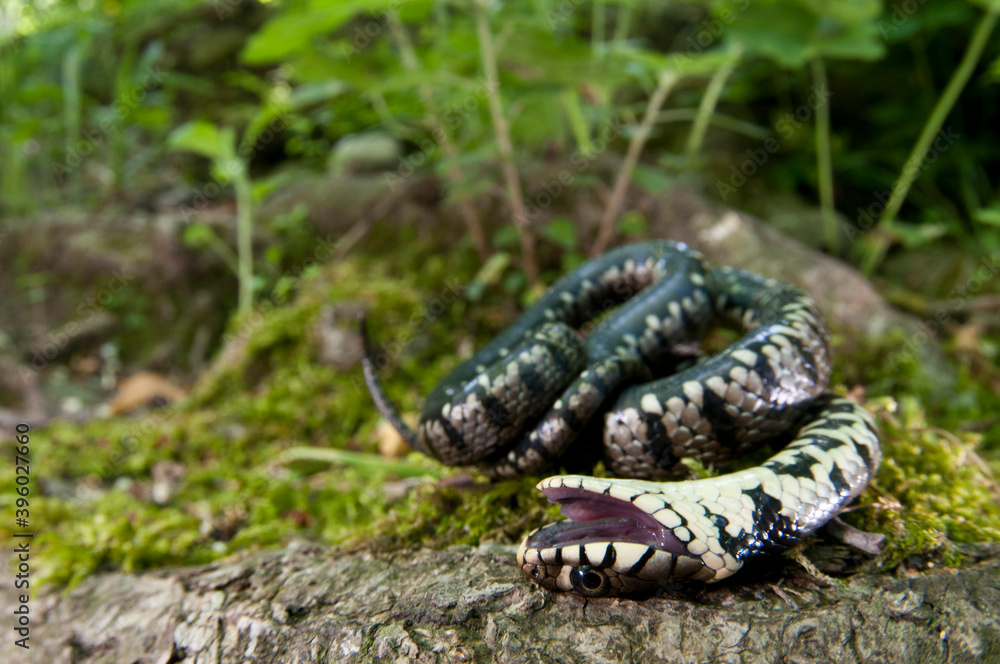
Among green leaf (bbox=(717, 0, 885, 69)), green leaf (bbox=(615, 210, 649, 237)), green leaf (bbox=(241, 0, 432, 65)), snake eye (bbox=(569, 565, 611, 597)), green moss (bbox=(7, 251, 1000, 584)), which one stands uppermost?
green leaf (bbox=(241, 0, 432, 65))

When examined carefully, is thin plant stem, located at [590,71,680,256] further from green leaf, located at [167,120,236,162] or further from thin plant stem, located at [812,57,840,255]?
green leaf, located at [167,120,236,162]

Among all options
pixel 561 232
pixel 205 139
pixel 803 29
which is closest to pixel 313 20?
pixel 205 139

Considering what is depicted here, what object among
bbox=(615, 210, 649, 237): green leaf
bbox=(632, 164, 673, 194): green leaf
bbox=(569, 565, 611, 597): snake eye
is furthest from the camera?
bbox=(615, 210, 649, 237): green leaf

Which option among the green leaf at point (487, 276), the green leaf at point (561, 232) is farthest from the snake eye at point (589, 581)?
the green leaf at point (487, 276)

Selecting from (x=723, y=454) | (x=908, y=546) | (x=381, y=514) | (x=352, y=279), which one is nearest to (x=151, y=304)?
(x=352, y=279)

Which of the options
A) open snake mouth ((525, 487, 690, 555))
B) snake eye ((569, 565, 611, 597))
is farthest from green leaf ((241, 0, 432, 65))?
snake eye ((569, 565, 611, 597))

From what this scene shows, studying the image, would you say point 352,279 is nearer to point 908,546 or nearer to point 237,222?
point 237,222

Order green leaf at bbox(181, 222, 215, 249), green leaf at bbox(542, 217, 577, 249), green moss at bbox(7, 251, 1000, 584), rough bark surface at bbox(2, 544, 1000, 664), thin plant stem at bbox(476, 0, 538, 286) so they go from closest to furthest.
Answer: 1. rough bark surface at bbox(2, 544, 1000, 664)
2. green moss at bbox(7, 251, 1000, 584)
3. thin plant stem at bbox(476, 0, 538, 286)
4. green leaf at bbox(542, 217, 577, 249)
5. green leaf at bbox(181, 222, 215, 249)

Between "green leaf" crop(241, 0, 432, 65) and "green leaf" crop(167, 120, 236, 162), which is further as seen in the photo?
"green leaf" crop(167, 120, 236, 162)

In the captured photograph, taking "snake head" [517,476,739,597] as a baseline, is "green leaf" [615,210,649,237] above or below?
below
